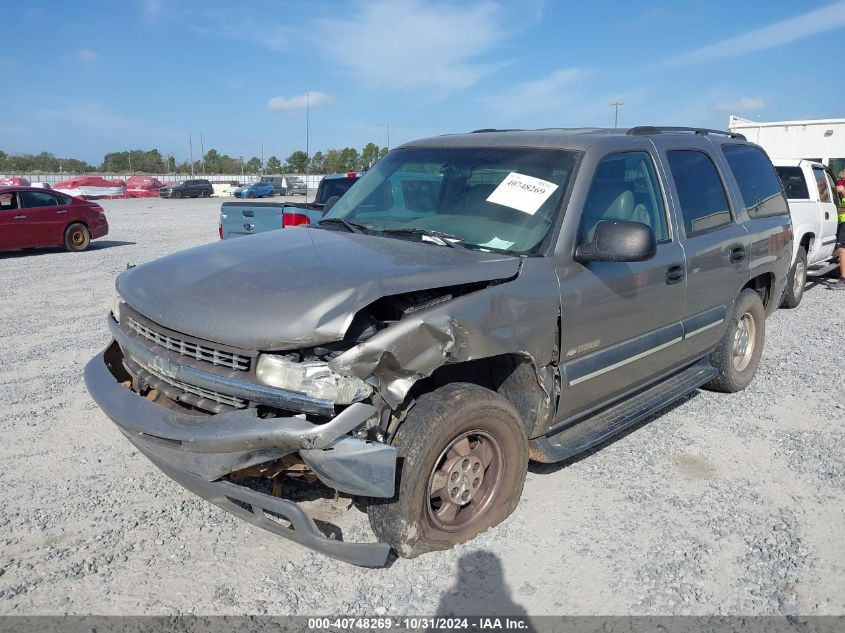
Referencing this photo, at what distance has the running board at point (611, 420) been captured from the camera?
372 cm

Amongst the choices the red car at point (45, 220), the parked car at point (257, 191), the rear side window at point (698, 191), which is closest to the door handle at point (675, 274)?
the rear side window at point (698, 191)

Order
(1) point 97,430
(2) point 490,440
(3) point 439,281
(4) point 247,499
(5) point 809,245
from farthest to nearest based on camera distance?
(5) point 809,245
(1) point 97,430
(2) point 490,440
(3) point 439,281
(4) point 247,499

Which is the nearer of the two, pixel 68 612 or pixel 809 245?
pixel 68 612

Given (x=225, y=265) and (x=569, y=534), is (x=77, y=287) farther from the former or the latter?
(x=569, y=534)

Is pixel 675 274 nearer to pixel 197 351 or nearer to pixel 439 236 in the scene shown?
pixel 439 236

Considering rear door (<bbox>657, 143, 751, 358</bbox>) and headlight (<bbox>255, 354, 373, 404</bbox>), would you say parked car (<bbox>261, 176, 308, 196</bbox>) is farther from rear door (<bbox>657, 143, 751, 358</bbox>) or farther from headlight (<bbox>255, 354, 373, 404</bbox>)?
headlight (<bbox>255, 354, 373, 404</bbox>)

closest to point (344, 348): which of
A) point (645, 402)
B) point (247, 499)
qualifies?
point (247, 499)

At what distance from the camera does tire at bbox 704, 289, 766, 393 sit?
5.36 metres

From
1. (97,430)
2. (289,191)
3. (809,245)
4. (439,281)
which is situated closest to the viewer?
(439,281)

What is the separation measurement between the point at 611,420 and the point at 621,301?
0.72 metres

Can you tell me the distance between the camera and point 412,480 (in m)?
2.95

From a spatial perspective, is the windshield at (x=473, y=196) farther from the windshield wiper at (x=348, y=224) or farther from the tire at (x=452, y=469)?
the tire at (x=452, y=469)

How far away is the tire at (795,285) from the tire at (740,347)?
12.8 ft

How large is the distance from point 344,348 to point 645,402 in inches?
92.2
